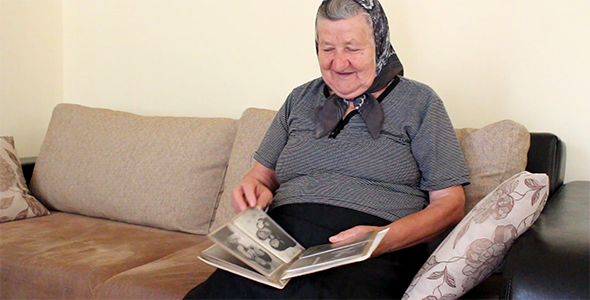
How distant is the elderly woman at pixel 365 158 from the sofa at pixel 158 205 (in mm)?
169

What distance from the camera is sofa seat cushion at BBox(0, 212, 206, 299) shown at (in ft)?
5.04

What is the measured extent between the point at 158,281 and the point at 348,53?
785mm

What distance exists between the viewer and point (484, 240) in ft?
3.41

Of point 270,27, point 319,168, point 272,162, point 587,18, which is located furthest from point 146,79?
point 587,18

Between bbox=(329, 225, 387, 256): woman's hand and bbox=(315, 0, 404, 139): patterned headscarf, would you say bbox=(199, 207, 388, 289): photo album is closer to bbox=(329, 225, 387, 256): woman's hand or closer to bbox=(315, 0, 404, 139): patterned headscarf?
bbox=(329, 225, 387, 256): woman's hand

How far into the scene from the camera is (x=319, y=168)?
1.49 meters

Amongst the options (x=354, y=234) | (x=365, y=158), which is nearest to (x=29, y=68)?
(x=365, y=158)

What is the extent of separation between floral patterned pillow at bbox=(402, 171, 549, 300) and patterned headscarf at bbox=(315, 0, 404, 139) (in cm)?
45

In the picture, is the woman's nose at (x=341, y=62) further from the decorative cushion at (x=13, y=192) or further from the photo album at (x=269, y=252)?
the decorative cushion at (x=13, y=192)

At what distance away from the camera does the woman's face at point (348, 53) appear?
58.4 inches

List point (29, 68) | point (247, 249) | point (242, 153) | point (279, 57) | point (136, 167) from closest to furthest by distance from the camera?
1. point (247, 249)
2. point (242, 153)
3. point (136, 167)
4. point (279, 57)
5. point (29, 68)

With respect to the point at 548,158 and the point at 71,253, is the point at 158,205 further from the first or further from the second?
the point at 548,158

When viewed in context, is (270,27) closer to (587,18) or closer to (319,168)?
(319,168)

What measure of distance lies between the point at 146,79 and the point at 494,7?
61.8 inches
